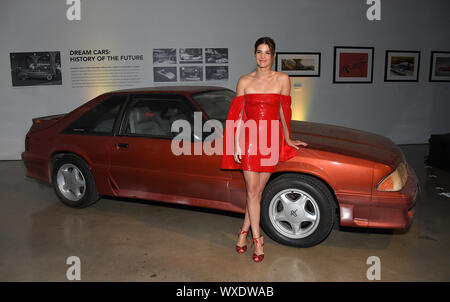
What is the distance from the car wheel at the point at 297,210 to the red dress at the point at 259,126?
348 mm

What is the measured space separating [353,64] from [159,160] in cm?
550

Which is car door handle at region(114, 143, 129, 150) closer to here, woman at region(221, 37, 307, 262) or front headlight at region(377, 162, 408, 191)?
woman at region(221, 37, 307, 262)

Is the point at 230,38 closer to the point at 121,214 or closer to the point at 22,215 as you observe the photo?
the point at 121,214

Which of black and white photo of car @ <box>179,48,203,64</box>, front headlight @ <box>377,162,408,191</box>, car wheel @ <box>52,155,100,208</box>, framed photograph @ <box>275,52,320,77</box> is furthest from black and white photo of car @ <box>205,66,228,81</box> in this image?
front headlight @ <box>377,162,408,191</box>

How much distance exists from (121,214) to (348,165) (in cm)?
257

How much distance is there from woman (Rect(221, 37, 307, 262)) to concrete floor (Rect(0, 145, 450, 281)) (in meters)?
0.35

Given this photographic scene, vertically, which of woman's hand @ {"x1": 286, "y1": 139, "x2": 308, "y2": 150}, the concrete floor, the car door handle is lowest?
the concrete floor

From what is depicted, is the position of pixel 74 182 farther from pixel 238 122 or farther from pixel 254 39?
pixel 254 39

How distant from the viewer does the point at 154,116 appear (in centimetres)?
399

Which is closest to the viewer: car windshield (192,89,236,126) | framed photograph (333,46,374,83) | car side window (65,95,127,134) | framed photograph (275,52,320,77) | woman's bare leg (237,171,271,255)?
woman's bare leg (237,171,271,255)

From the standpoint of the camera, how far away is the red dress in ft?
9.72

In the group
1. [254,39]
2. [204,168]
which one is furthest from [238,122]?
[254,39]

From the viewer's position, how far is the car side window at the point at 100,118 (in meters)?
4.15

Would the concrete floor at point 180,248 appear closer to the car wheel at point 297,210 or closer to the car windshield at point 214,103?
the car wheel at point 297,210
